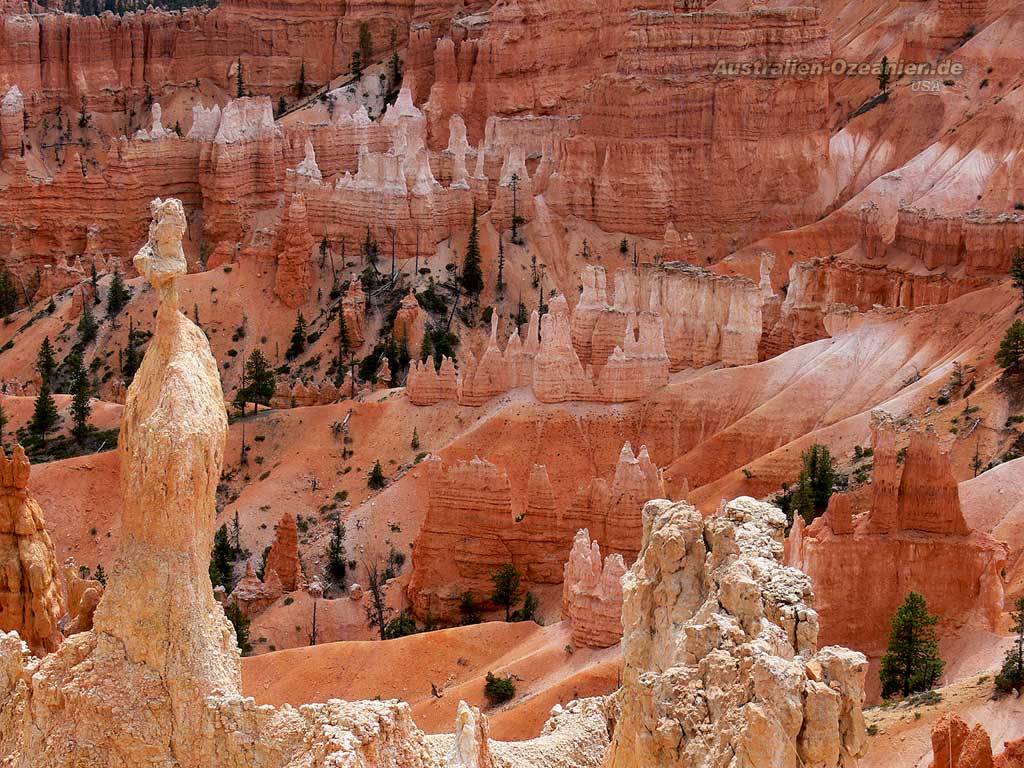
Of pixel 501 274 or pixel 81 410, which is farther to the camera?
pixel 501 274

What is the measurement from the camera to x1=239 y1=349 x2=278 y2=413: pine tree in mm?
80688

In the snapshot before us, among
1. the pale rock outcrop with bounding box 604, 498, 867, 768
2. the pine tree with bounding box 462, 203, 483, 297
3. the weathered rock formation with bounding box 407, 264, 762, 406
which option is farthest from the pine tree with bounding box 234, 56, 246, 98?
the pale rock outcrop with bounding box 604, 498, 867, 768

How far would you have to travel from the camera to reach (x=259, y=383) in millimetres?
81000

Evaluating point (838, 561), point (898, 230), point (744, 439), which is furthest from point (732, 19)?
point (838, 561)

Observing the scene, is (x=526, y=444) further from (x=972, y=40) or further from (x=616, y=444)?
(x=972, y=40)

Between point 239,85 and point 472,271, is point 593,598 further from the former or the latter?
point 239,85

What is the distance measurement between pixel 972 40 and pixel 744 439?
46.1 m

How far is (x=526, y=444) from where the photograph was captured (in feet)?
222

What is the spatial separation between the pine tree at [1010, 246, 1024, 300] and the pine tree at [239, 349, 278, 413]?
3073 cm

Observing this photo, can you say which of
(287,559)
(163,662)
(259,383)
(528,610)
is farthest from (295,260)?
(163,662)

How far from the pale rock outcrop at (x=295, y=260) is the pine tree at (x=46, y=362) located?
36.6 ft

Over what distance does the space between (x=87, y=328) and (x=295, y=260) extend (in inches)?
412

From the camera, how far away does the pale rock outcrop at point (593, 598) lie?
48.8 m

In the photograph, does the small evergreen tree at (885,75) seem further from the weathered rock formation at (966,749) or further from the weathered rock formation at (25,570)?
the weathered rock formation at (25,570)
